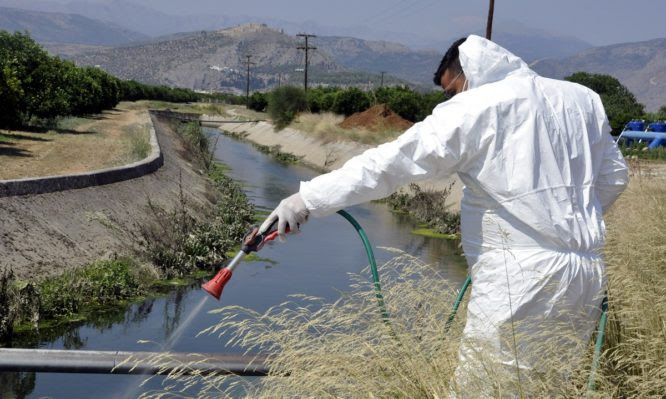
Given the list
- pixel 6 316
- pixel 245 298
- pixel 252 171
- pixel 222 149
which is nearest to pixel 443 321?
pixel 6 316

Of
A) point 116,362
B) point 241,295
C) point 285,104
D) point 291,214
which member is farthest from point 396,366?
point 285,104

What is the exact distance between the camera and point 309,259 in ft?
60.7

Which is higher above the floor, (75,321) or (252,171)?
(75,321)

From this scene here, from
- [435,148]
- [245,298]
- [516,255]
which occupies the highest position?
[435,148]

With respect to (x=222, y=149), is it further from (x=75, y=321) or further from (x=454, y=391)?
(x=454, y=391)

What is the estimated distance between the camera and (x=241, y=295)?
1445 cm

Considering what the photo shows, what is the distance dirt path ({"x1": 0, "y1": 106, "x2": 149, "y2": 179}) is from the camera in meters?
22.3

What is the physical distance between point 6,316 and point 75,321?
1.38 metres

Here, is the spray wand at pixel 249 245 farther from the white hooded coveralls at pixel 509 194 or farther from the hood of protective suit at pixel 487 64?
the hood of protective suit at pixel 487 64

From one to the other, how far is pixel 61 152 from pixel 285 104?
42.7m

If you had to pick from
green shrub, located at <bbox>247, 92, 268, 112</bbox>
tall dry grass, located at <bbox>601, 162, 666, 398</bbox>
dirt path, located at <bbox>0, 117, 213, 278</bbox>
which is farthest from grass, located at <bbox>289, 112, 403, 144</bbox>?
green shrub, located at <bbox>247, 92, 268, 112</bbox>

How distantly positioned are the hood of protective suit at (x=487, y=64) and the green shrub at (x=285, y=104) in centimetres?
6161

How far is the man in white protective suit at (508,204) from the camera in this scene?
131 inches

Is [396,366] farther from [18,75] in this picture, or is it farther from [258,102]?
[258,102]
